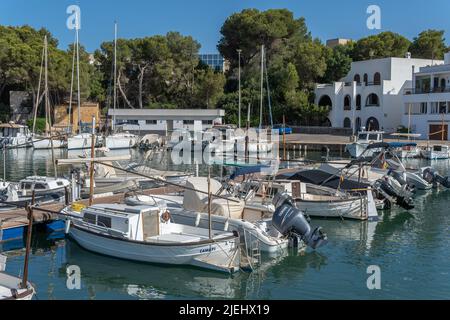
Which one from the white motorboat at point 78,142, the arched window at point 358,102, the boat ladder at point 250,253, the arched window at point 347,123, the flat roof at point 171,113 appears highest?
the arched window at point 358,102

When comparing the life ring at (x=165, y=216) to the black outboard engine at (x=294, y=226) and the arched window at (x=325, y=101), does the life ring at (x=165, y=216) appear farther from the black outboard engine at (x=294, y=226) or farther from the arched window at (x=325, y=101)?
the arched window at (x=325, y=101)

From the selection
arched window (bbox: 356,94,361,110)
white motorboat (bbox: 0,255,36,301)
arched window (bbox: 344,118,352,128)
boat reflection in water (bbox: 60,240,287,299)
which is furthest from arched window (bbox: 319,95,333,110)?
white motorboat (bbox: 0,255,36,301)

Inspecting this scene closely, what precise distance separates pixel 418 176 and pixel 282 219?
18.7 metres

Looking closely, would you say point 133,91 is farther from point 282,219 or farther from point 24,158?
point 282,219

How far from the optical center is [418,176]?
119ft

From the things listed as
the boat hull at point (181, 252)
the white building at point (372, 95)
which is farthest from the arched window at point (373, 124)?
the boat hull at point (181, 252)

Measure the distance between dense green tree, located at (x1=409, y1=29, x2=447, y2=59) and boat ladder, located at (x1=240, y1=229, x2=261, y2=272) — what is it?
239 ft

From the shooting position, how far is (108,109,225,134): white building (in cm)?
7412

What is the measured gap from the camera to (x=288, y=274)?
1895 centimetres

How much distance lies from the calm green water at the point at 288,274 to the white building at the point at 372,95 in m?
47.3

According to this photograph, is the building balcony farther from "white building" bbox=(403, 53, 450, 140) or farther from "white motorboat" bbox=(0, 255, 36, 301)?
"white motorboat" bbox=(0, 255, 36, 301)

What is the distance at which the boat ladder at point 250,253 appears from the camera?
1872 centimetres

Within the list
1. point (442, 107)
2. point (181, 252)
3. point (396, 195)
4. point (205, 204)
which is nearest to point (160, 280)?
point (181, 252)
